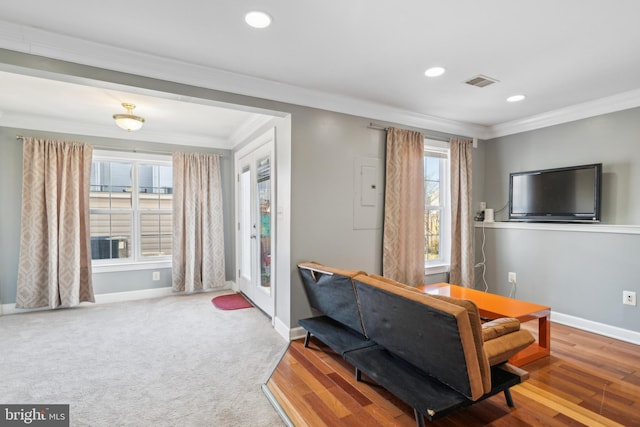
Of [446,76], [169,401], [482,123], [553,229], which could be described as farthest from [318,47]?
[553,229]

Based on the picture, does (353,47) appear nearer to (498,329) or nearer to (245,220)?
(498,329)

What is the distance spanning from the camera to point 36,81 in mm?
2973

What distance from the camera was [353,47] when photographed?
2.33 meters

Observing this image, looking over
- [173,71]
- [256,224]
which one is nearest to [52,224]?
[256,224]

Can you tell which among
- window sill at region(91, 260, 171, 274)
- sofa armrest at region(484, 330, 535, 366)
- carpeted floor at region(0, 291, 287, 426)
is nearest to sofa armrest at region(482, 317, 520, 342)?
sofa armrest at region(484, 330, 535, 366)

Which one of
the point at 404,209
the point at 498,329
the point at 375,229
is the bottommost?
the point at 498,329

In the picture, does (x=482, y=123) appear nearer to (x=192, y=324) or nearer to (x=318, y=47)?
(x=318, y=47)

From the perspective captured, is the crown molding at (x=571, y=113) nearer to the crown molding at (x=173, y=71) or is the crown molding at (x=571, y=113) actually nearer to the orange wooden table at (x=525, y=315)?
the crown molding at (x=173, y=71)

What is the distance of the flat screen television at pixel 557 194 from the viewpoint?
134 inches

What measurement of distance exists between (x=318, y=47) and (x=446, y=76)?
121cm

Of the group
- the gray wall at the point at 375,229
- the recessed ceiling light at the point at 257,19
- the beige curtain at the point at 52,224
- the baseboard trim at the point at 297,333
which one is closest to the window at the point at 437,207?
the gray wall at the point at 375,229

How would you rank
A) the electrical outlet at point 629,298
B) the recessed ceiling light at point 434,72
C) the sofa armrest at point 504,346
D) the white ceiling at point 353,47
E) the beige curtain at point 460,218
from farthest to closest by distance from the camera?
the beige curtain at point 460,218
the electrical outlet at point 629,298
the recessed ceiling light at point 434,72
the white ceiling at point 353,47
the sofa armrest at point 504,346

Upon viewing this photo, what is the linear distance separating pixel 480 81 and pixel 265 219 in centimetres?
270

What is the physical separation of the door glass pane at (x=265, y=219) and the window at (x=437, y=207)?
2026 mm
